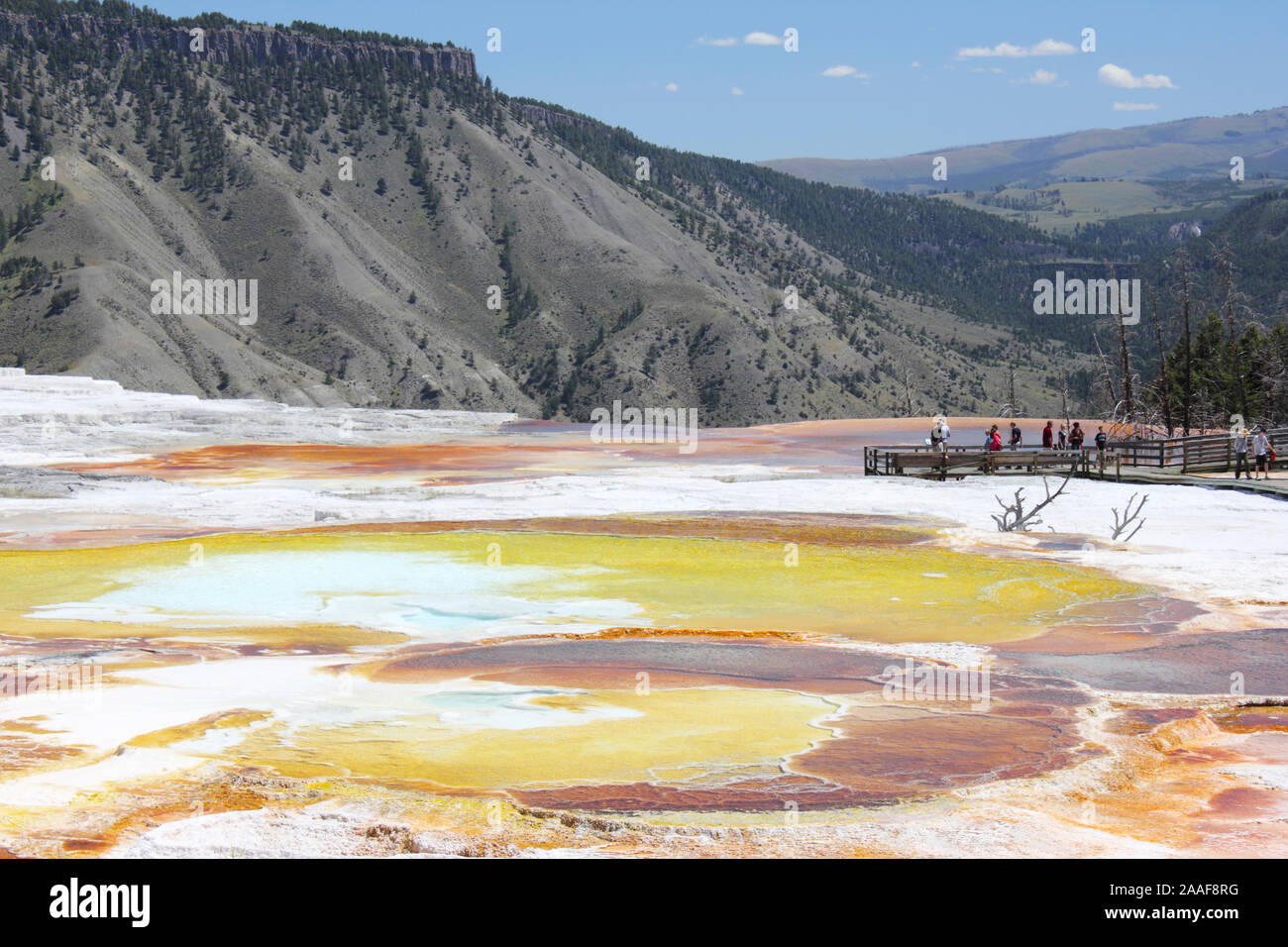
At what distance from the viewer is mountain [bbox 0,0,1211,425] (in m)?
106

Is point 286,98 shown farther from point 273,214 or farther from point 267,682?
point 267,682

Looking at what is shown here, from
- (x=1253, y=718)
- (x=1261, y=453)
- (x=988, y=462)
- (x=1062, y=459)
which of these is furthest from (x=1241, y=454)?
(x=1253, y=718)

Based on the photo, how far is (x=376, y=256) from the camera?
133375 millimetres

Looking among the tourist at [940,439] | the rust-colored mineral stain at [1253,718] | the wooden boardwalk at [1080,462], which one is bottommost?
the rust-colored mineral stain at [1253,718]

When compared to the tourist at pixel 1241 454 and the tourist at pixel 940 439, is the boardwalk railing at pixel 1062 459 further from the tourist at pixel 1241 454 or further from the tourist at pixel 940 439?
the tourist at pixel 1241 454

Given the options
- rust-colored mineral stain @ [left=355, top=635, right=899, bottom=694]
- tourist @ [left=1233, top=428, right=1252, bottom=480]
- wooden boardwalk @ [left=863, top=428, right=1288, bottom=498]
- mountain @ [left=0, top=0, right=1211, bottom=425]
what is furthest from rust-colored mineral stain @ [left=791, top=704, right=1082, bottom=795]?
mountain @ [left=0, top=0, right=1211, bottom=425]

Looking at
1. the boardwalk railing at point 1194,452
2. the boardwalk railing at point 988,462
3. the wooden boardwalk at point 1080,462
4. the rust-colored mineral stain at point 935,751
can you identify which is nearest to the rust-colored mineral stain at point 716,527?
the boardwalk railing at point 988,462

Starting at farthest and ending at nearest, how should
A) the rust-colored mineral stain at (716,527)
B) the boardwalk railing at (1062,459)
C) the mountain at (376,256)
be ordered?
the mountain at (376,256), the boardwalk railing at (1062,459), the rust-colored mineral stain at (716,527)

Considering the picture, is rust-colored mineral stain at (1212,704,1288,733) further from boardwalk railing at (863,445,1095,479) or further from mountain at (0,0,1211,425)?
mountain at (0,0,1211,425)

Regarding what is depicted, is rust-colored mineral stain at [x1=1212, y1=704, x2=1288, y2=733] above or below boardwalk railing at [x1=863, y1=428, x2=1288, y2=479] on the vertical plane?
below

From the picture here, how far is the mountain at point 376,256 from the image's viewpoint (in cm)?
10550

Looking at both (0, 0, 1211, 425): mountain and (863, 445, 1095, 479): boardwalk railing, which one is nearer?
(863, 445, 1095, 479): boardwalk railing

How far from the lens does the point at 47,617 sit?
18.4 meters

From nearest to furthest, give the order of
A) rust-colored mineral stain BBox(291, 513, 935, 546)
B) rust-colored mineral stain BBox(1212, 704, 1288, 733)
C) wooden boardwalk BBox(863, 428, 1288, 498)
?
rust-colored mineral stain BBox(1212, 704, 1288, 733)
rust-colored mineral stain BBox(291, 513, 935, 546)
wooden boardwalk BBox(863, 428, 1288, 498)
